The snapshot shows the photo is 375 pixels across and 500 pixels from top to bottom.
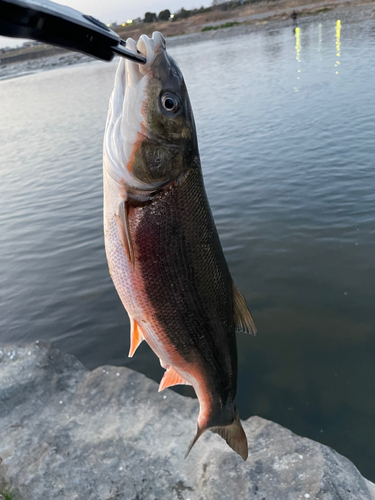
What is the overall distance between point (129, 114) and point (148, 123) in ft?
0.37

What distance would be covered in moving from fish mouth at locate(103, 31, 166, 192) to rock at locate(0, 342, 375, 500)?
8.93 ft

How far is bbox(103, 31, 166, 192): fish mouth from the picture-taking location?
2045 mm

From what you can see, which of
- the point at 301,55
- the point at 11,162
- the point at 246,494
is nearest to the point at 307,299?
the point at 246,494

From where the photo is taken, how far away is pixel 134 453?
3.63m

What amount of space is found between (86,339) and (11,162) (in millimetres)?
14154

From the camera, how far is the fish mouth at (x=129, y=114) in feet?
6.71

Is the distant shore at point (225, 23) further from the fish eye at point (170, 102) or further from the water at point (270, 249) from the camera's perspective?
the fish eye at point (170, 102)

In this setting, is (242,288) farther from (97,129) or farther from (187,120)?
(97,129)

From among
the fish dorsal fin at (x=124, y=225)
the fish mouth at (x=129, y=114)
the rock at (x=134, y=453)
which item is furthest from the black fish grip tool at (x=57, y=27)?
the rock at (x=134, y=453)

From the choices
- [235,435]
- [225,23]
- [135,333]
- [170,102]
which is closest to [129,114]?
[170,102]

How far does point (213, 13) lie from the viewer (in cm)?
11119

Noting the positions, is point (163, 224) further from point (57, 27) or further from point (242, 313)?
point (57, 27)

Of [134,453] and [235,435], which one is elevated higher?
[235,435]

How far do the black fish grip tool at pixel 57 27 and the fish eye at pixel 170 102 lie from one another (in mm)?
505
